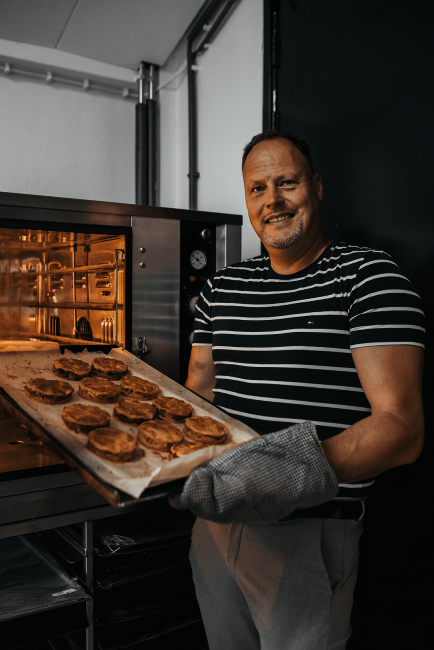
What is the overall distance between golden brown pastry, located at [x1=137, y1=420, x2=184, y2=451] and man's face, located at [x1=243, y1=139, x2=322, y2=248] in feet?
1.94

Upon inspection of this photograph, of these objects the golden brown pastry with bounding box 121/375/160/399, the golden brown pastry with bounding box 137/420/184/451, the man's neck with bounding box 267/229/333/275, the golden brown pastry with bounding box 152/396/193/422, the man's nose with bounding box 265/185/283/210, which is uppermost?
the man's nose with bounding box 265/185/283/210

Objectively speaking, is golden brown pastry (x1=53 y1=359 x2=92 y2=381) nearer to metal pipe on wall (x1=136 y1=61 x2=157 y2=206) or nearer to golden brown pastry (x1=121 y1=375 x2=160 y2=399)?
golden brown pastry (x1=121 y1=375 x2=160 y2=399)

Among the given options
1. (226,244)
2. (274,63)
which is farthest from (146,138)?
(226,244)

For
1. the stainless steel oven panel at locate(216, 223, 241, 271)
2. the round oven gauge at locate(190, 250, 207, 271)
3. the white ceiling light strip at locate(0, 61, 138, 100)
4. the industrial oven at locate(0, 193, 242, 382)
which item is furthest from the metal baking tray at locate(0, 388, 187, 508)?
the white ceiling light strip at locate(0, 61, 138, 100)

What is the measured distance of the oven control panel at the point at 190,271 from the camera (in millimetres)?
1992

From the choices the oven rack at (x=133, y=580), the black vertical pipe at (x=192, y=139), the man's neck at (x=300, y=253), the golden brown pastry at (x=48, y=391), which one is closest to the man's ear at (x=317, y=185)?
the man's neck at (x=300, y=253)

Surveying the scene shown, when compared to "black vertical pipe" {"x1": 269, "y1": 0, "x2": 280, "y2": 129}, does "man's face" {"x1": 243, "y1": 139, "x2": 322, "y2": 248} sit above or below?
below

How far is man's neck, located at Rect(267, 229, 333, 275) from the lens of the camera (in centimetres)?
140

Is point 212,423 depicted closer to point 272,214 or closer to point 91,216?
point 272,214

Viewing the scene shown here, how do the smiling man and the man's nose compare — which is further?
the man's nose

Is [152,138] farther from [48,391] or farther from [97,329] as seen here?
[48,391]

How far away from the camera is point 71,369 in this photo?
1455 mm

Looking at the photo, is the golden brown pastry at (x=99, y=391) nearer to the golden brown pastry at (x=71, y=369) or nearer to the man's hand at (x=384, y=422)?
the golden brown pastry at (x=71, y=369)

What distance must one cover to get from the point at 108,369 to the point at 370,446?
0.80m
